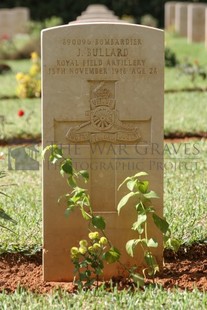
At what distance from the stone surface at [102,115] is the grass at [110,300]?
0.47 m

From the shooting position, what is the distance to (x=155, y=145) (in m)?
4.55

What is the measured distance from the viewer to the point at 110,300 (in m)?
4.09

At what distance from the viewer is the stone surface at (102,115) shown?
446cm

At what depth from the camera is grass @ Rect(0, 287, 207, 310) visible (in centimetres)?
399

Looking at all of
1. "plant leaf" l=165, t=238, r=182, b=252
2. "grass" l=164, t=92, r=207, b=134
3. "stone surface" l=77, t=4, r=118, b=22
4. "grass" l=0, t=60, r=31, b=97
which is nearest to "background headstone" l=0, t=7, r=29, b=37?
"stone surface" l=77, t=4, r=118, b=22

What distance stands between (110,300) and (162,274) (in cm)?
62

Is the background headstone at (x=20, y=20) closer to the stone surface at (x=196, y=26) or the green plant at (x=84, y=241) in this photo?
the stone surface at (x=196, y=26)

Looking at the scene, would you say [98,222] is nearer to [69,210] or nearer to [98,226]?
[98,226]

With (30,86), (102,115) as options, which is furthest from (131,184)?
(30,86)

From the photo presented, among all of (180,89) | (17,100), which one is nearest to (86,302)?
(17,100)

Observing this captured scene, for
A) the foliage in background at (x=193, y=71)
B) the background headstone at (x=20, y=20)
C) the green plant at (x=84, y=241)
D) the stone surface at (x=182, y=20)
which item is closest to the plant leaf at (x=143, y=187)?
the green plant at (x=84, y=241)

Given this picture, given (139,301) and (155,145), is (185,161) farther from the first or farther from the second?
(139,301)

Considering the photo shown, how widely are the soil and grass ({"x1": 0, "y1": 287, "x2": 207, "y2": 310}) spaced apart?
0.60 ft

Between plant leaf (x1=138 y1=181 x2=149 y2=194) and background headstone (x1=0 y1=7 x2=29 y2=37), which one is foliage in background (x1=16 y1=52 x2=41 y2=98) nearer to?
plant leaf (x1=138 y1=181 x2=149 y2=194)
